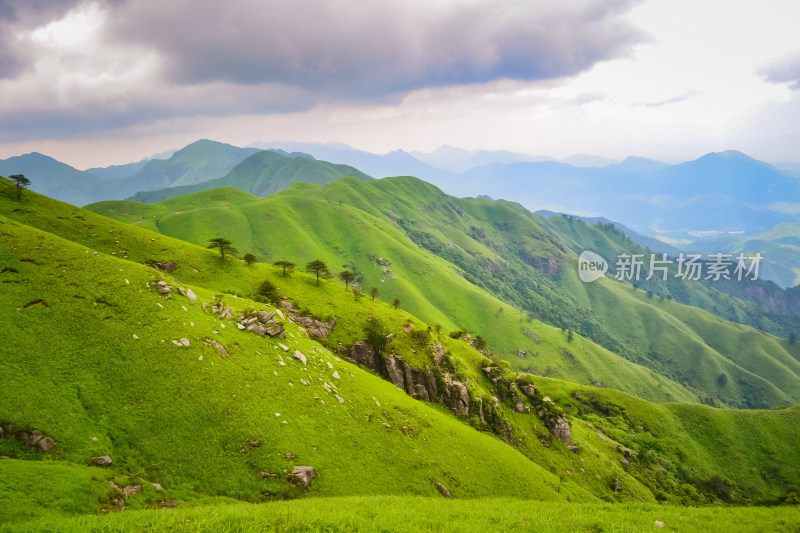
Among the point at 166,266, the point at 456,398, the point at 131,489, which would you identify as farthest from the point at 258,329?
the point at 456,398

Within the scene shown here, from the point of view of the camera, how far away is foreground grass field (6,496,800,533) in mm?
16344

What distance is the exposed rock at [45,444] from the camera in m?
26.9

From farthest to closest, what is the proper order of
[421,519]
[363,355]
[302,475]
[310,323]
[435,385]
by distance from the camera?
[435,385]
[363,355]
[310,323]
[302,475]
[421,519]

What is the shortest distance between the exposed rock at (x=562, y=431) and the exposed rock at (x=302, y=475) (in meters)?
64.9

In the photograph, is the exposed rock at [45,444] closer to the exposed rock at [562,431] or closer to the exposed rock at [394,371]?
the exposed rock at [394,371]

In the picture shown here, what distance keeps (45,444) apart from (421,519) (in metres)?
30.6

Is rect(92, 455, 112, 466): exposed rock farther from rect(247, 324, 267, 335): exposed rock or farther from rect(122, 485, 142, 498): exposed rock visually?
rect(247, 324, 267, 335): exposed rock

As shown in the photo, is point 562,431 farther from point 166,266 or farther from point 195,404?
point 166,266

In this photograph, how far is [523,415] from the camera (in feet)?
263

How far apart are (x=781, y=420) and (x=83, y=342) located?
198834 mm

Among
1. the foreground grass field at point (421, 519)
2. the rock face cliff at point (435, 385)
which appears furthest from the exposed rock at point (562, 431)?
the foreground grass field at point (421, 519)

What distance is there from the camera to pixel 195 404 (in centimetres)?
3591

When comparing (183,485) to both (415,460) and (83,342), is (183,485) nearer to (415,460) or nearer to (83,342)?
(83,342)

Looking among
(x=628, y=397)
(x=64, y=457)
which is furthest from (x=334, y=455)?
(x=628, y=397)
